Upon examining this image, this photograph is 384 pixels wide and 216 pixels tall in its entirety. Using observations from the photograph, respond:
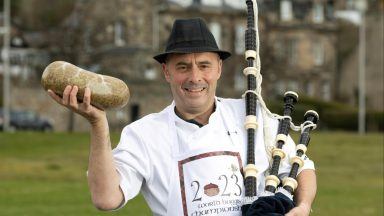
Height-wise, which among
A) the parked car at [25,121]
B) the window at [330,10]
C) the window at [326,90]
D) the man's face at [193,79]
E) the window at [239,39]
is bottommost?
the window at [326,90]

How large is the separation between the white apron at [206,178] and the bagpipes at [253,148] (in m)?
0.08

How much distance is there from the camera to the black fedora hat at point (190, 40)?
668 centimetres

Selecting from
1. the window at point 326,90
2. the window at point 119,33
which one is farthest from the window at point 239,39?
the window at point 326,90

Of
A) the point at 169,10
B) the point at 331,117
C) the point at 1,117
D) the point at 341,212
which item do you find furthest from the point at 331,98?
the point at 341,212

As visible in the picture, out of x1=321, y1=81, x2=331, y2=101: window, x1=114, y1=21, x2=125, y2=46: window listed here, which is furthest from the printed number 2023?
x1=321, y1=81, x2=331, y2=101: window

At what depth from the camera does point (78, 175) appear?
35.2 metres

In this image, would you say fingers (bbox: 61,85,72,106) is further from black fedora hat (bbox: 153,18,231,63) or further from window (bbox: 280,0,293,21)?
window (bbox: 280,0,293,21)

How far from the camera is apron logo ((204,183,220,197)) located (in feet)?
21.8

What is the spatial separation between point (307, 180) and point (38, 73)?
75.6 meters

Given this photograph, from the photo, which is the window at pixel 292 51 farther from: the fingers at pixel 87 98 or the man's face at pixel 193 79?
the fingers at pixel 87 98

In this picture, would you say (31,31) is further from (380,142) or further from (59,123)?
(380,142)

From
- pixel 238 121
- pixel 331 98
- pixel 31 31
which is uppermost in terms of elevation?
pixel 238 121

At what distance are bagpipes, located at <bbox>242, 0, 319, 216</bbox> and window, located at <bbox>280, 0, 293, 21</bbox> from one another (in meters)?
97.6

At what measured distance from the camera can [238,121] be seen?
697 cm
